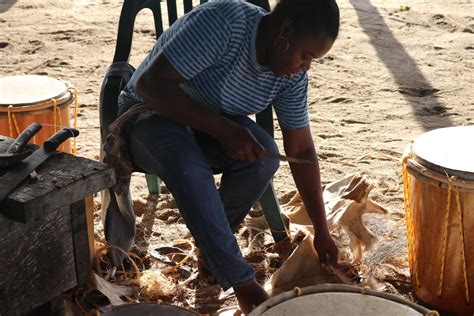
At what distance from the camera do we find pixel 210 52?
2775mm

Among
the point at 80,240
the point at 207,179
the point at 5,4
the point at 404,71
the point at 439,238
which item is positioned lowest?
the point at 5,4

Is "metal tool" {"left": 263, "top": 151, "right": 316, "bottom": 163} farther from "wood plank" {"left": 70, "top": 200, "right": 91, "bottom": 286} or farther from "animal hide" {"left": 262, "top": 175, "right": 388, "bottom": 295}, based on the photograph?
"wood plank" {"left": 70, "top": 200, "right": 91, "bottom": 286}

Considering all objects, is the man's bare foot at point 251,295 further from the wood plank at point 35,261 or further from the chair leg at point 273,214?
the chair leg at point 273,214

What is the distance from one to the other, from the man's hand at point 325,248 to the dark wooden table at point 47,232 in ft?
2.91

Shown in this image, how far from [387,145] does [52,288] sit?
2546mm

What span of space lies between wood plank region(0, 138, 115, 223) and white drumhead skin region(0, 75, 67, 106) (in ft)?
3.22

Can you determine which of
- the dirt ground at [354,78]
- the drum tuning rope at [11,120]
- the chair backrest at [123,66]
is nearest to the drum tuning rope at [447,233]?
the dirt ground at [354,78]

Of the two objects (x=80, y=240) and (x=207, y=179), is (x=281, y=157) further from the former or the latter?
(x=80, y=240)

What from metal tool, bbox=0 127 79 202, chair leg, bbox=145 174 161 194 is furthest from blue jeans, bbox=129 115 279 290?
chair leg, bbox=145 174 161 194

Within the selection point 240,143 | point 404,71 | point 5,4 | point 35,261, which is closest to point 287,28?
point 240,143

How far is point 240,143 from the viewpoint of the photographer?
276cm

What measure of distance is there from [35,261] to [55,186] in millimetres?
328

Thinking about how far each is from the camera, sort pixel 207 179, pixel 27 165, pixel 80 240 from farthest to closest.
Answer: pixel 207 179 → pixel 80 240 → pixel 27 165

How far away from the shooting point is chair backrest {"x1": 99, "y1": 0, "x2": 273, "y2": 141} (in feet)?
10.9
